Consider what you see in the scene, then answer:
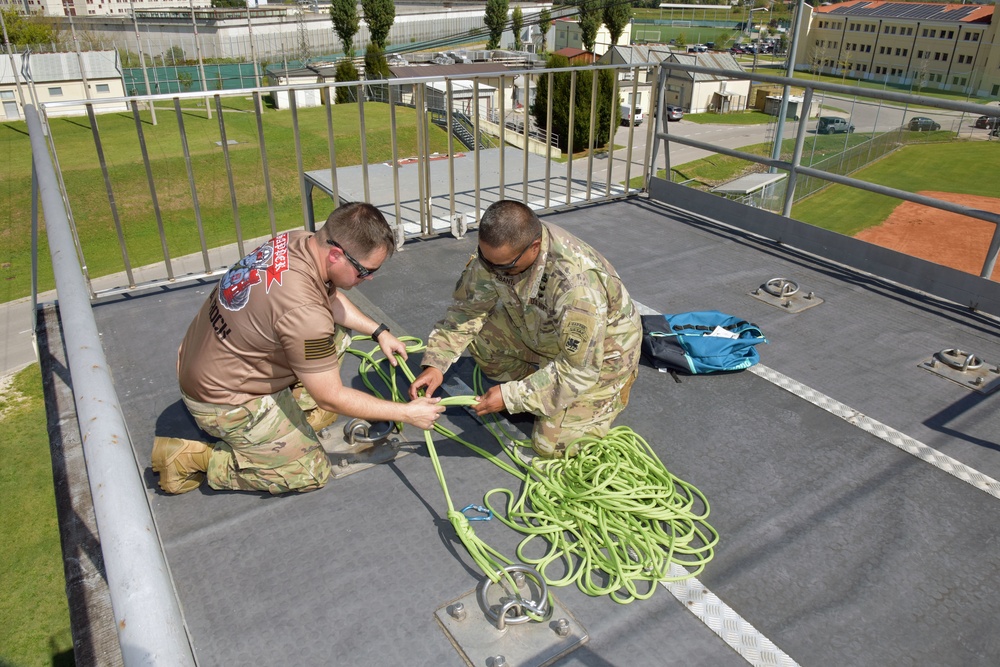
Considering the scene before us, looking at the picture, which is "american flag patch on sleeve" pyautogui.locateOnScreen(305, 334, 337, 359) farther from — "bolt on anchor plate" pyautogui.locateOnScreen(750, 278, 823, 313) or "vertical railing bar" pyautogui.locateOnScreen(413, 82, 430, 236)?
"bolt on anchor plate" pyautogui.locateOnScreen(750, 278, 823, 313)

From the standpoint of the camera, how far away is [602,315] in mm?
2828

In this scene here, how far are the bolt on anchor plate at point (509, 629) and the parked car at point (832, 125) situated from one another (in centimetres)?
3016

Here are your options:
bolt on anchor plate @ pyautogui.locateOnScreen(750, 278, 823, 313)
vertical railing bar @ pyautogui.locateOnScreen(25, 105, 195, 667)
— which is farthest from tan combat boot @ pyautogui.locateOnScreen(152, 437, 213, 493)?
bolt on anchor plate @ pyautogui.locateOnScreen(750, 278, 823, 313)

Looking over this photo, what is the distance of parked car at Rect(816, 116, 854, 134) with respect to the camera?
2812cm

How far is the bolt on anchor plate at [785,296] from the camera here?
4.55 meters

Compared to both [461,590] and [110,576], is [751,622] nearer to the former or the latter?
[461,590]

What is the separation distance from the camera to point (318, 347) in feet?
8.12

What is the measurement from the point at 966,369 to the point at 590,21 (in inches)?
2167

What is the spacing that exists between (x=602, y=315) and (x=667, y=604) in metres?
1.15

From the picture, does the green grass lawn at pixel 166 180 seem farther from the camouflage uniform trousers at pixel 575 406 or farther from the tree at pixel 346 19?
the camouflage uniform trousers at pixel 575 406

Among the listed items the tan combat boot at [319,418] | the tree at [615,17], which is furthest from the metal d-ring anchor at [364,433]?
the tree at [615,17]

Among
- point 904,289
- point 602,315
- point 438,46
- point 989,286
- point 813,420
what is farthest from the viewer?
point 438,46

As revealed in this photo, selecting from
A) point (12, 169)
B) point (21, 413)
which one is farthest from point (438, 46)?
point (21, 413)

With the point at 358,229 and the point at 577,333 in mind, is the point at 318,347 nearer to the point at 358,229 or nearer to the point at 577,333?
the point at 358,229
